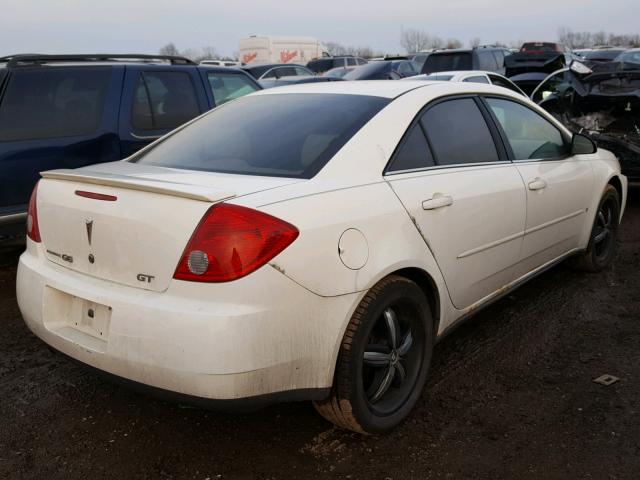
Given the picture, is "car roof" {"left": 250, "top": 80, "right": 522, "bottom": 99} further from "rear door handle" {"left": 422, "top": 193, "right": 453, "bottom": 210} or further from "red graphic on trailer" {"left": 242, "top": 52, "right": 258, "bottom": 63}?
"red graphic on trailer" {"left": 242, "top": 52, "right": 258, "bottom": 63}

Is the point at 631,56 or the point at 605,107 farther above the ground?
the point at 631,56

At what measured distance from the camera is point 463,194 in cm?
312

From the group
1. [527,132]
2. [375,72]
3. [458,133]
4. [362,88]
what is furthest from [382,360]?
[375,72]

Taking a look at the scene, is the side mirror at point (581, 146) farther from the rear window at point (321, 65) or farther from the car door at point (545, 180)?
the rear window at point (321, 65)

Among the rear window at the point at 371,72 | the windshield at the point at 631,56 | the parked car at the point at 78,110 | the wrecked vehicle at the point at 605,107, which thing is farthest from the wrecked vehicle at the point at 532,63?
the parked car at the point at 78,110

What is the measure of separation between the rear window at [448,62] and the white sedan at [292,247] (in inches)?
408

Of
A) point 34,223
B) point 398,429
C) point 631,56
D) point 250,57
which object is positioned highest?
point 250,57

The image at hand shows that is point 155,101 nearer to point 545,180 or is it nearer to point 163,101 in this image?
point 163,101

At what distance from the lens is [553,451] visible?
264 cm

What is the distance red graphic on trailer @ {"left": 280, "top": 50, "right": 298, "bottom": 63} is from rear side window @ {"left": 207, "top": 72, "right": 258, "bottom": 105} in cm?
2977

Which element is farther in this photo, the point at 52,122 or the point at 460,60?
the point at 460,60

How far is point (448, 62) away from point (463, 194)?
11356 millimetres

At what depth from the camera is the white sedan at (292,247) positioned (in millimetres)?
2229

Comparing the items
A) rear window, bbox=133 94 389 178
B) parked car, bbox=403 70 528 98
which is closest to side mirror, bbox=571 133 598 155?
rear window, bbox=133 94 389 178
